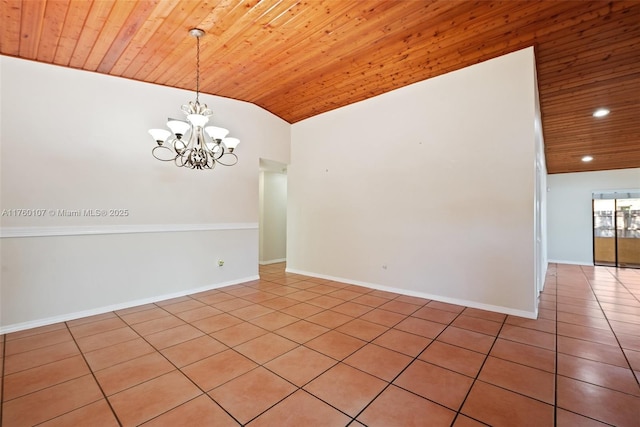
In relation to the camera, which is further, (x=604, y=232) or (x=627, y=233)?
(x=604, y=232)

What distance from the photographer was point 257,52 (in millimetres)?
3340

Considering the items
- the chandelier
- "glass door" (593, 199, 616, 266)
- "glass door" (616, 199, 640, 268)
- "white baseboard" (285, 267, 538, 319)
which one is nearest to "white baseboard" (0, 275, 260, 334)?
the chandelier

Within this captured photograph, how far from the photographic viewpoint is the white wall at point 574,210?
7.16 metres

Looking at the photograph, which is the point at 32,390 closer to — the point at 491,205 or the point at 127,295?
the point at 127,295

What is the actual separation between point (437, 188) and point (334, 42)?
2.38m

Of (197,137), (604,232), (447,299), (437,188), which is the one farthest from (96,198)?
(604,232)

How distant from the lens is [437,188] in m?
4.02

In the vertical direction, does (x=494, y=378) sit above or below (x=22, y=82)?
below

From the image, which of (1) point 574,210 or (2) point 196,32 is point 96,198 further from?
→ (1) point 574,210

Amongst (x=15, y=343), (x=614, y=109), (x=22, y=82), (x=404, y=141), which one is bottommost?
(x=15, y=343)

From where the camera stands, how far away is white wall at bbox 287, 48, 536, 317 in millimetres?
3404

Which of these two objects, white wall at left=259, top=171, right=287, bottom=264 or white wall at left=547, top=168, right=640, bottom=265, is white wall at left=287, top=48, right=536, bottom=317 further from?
white wall at left=547, top=168, right=640, bottom=265

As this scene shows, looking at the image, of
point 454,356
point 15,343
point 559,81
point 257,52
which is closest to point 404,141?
point 559,81

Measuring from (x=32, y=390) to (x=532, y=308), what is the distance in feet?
15.9
